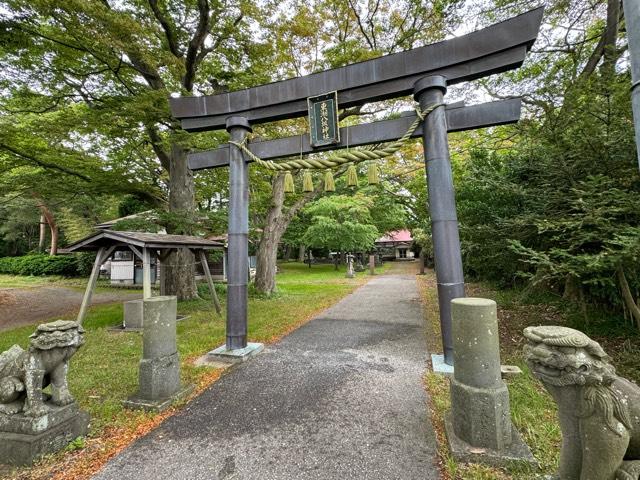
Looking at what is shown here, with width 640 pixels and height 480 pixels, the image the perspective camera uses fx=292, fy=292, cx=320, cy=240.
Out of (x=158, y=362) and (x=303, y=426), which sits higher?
(x=158, y=362)

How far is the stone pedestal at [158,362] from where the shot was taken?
11.3ft

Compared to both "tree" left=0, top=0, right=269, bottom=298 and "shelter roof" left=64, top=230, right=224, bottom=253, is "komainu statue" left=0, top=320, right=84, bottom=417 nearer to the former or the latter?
"shelter roof" left=64, top=230, right=224, bottom=253

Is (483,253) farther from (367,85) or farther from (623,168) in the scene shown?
(367,85)

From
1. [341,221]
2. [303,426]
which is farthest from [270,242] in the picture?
[303,426]

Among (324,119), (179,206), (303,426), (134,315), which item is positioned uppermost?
(324,119)

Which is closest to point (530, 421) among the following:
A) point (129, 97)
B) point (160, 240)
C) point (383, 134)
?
point (383, 134)

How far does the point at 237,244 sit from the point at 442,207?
336 cm

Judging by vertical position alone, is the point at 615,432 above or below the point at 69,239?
below

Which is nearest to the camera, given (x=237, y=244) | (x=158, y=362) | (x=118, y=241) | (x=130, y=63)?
(x=158, y=362)

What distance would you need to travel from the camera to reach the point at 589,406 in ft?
5.25

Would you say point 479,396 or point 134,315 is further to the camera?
point 134,315

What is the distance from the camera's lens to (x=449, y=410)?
10.3 feet

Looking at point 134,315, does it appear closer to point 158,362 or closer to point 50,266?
point 158,362

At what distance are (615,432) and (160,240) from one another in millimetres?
7439
